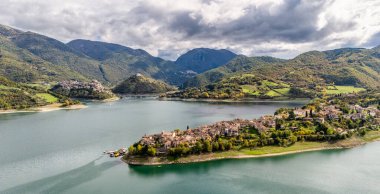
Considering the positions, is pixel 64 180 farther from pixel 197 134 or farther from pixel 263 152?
pixel 263 152

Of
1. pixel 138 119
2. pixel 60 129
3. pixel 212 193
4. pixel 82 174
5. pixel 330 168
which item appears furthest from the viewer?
pixel 138 119

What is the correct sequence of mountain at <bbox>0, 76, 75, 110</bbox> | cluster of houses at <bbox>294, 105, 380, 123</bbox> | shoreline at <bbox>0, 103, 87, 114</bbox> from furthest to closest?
mountain at <bbox>0, 76, 75, 110</bbox>
shoreline at <bbox>0, 103, 87, 114</bbox>
cluster of houses at <bbox>294, 105, 380, 123</bbox>

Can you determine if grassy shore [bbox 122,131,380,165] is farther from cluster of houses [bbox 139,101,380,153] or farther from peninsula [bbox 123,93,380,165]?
cluster of houses [bbox 139,101,380,153]

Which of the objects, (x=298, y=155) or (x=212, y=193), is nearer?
(x=212, y=193)

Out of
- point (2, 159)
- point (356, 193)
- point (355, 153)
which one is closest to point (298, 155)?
point (355, 153)

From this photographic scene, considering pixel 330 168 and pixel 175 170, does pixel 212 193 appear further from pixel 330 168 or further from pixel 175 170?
pixel 330 168

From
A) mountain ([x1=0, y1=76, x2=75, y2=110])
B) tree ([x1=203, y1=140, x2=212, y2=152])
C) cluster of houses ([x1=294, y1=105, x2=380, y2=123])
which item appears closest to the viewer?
tree ([x1=203, y1=140, x2=212, y2=152])

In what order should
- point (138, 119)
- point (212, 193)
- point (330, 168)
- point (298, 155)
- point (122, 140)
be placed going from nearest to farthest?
1. point (212, 193)
2. point (330, 168)
3. point (298, 155)
4. point (122, 140)
5. point (138, 119)

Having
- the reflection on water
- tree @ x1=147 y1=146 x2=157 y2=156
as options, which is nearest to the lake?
the reflection on water
